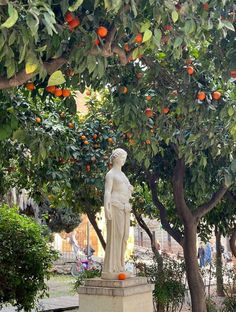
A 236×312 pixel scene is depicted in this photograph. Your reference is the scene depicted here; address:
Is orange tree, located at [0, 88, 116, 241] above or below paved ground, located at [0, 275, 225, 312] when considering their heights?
above

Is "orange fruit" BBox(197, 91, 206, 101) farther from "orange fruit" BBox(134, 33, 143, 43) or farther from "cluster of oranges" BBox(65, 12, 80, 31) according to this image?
"cluster of oranges" BBox(65, 12, 80, 31)

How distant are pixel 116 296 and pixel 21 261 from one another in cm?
296

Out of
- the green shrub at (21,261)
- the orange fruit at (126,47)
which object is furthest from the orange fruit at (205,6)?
the green shrub at (21,261)

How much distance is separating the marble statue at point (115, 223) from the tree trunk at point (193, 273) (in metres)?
2.47

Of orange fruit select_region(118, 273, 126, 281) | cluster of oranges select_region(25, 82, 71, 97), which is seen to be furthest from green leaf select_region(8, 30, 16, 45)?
orange fruit select_region(118, 273, 126, 281)

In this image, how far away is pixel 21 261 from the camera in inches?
345

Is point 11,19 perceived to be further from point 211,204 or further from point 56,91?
point 211,204

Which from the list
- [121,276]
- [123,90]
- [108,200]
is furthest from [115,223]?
[123,90]

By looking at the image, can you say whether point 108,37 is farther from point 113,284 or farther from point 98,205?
point 98,205

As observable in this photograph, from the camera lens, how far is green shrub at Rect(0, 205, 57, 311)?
8.59 metres

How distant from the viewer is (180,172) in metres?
9.04

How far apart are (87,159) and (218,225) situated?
17.2 feet

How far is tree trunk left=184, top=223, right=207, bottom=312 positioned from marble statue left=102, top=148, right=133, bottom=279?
247cm

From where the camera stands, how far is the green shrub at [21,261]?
8594 millimetres
